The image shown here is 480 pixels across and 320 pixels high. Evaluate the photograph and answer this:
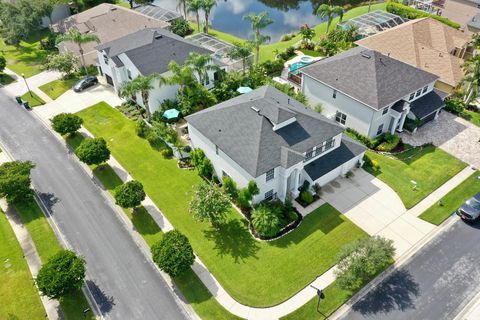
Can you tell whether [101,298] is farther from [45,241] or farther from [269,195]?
[269,195]

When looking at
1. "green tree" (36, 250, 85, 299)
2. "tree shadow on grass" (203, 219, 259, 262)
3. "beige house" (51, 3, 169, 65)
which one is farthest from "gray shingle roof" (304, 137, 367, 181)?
"beige house" (51, 3, 169, 65)

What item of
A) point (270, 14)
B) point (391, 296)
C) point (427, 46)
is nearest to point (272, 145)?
point (391, 296)

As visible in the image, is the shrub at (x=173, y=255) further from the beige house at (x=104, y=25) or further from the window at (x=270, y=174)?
the beige house at (x=104, y=25)

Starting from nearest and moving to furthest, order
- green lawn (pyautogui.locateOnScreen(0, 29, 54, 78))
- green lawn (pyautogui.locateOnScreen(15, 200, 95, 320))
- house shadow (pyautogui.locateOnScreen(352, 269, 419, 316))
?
green lawn (pyautogui.locateOnScreen(15, 200, 95, 320)) → house shadow (pyautogui.locateOnScreen(352, 269, 419, 316)) → green lawn (pyautogui.locateOnScreen(0, 29, 54, 78))

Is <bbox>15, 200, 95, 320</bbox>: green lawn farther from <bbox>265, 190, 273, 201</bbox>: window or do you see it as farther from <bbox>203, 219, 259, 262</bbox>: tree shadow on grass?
<bbox>265, 190, 273, 201</bbox>: window

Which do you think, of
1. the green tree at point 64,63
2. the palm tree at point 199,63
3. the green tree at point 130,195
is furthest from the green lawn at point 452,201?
the green tree at point 64,63

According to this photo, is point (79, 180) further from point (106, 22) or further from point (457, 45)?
point (457, 45)
